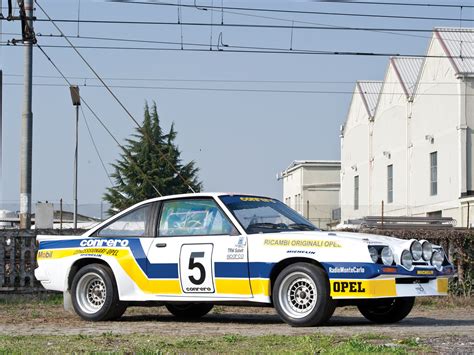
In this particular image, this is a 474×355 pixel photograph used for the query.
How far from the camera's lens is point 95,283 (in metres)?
13.1

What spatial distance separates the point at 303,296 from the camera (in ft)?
37.8

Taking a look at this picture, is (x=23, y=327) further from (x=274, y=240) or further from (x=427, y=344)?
(x=427, y=344)

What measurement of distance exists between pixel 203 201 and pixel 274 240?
4.38ft

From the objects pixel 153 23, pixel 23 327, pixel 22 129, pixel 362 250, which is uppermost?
pixel 153 23

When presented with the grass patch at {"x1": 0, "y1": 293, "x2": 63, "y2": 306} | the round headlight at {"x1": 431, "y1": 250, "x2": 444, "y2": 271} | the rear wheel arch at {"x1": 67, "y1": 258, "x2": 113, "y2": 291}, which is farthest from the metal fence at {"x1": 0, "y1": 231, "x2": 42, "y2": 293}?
the round headlight at {"x1": 431, "y1": 250, "x2": 444, "y2": 271}

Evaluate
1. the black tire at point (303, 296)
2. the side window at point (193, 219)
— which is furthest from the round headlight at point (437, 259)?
the side window at point (193, 219)

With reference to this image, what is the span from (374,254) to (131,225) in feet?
11.2

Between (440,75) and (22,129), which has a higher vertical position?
(440,75)

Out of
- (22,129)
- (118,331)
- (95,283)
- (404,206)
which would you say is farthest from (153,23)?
(404,206)

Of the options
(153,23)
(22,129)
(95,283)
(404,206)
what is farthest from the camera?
(404,206)

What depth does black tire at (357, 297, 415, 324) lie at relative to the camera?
1227 cm

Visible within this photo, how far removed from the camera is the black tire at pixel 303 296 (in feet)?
37.1

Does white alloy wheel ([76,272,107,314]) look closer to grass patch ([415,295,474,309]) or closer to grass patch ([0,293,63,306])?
grass patch ([0,293,63,306])

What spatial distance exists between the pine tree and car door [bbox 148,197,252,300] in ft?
147
